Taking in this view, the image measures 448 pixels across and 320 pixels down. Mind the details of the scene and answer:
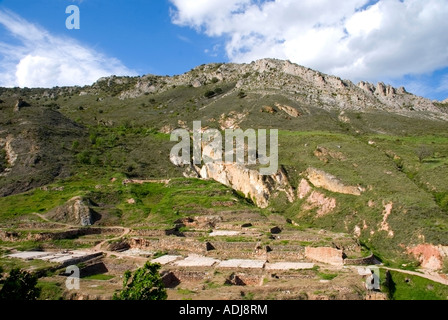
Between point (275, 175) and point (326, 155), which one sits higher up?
point (326, 155)

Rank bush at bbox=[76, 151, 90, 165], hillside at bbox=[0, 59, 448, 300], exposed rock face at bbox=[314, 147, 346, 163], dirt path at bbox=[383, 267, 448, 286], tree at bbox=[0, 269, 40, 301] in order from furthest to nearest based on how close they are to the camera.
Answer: bush at bbox=[76, 151, 90, 165], exposed rock face at bbox=[314, 147, 346, 163], hillside at bbox=[0, 59, 448, 300], dirt path at bbox=[383, 267, 448, 286], tree at bbox=[0, 269, 40, 301]

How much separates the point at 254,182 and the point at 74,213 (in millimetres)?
25173

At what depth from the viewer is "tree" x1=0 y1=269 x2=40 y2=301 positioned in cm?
1459

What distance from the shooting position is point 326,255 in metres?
26.8

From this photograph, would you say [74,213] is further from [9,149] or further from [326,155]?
[326,155]

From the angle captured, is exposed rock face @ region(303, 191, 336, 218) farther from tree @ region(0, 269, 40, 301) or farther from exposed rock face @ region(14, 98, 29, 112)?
exposed rock face @ region(14, 98, 29, 112)

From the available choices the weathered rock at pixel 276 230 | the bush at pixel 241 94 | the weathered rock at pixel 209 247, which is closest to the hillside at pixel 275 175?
the bush at pixel 241 94

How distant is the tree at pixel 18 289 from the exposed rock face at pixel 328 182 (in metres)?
34.4

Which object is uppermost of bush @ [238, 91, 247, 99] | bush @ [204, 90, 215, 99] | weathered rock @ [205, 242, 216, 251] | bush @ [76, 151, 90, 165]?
bush @ [204, 90, 215, 99]

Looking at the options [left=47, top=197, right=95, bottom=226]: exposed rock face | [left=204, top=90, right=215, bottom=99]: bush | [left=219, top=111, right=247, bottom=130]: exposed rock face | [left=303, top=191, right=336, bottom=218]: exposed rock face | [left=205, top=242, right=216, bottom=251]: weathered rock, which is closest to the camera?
[left=205, top=242, right=216, bottom=251]: weathered rock

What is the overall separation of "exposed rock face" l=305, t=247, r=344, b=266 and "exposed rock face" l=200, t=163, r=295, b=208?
18.5 metres

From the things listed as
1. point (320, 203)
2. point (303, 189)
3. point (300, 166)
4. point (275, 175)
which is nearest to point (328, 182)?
point (320, 203)

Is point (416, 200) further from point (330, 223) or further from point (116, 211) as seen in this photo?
point (116, 211)

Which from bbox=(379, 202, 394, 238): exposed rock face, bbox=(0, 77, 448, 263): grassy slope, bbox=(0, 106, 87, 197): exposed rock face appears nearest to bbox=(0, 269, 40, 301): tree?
bbox=(0, 77, 448, 263): grassy slope
